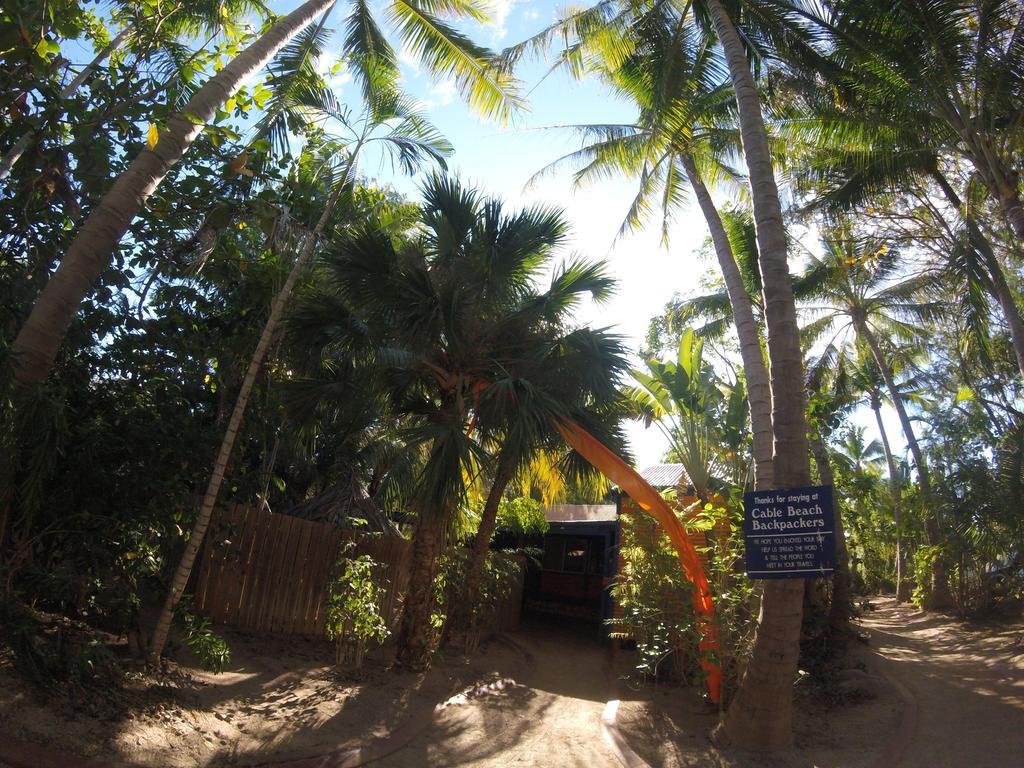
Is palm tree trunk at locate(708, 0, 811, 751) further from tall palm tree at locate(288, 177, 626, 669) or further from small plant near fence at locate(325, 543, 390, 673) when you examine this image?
small plant near fence at locate(325, 543, 390, 673)

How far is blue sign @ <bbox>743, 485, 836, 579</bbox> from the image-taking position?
5812 mm

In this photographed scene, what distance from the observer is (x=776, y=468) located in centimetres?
639

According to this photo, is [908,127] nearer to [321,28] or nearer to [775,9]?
[775,9]

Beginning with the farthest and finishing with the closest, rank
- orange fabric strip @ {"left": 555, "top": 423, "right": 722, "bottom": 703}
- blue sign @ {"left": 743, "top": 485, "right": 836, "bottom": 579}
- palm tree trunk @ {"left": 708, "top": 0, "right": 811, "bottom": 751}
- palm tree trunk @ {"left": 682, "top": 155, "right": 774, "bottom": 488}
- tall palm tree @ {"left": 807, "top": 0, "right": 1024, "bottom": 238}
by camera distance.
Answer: tall palm tree @ {"left": 807, "top": 0, "right": 1024, "bottom": 238}, orange fabric strip @ {"left": 555, "top": 423, "right": 722, "bottom": 703}, palm tree trunk @ {"left": 682, "top": 155, "right": 774, "bottom": 488}, palm tree trunk @ {"left": 708, "top": 0, "right": 811, "bottom": 751}, blue sign @ {"left": 743, "top": 485, "right": 836, "bottom": 579}

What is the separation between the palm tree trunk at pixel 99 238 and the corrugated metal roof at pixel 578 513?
12.9 meters

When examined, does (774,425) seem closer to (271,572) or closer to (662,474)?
(271,572)

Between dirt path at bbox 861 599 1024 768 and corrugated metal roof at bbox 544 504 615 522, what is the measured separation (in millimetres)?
6480

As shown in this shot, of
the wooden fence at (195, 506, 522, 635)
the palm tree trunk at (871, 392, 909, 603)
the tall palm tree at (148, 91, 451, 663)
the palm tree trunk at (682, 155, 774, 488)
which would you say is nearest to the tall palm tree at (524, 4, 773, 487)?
the palm tree trunk at (682, 155, 774, 488)

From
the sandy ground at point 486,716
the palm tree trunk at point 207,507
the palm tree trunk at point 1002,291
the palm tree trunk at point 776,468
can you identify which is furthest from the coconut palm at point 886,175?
the palm tree trunk at point 207,507

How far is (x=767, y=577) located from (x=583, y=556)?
12.5 metres

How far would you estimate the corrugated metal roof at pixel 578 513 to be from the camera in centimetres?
1750

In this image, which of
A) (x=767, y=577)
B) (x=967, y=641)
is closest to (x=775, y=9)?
(x=767, y=577)

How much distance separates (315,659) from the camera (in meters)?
8.73

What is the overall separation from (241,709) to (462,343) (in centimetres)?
484
